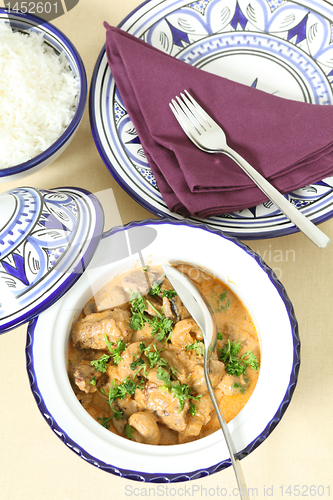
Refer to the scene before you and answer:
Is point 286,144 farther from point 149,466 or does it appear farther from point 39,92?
point 149,466

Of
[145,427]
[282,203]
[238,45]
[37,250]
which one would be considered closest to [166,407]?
[145,427]

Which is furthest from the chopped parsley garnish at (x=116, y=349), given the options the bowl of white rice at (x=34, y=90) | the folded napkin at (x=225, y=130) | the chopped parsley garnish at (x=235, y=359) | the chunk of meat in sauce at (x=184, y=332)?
the bowl of white rice at (x=34, y=90)

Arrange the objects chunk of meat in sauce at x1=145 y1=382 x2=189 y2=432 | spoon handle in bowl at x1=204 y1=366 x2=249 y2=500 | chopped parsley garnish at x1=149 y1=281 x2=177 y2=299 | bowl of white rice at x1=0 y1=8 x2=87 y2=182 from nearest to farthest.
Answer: spoon handle in bowl at x1=204 y1=366 x2=249 y2=500
chunk of meat in sauce at x1=145 y1=382 x2=189 y2=432
chopped parsley garnish at x1=149 y1=281 x2=177 y2=299
bowl of white rice at x1=0 y1=8 x2=87 y2=182

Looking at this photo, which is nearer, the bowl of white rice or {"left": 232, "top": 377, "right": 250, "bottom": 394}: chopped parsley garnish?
{"left": 232, "top": 377, "right": 250, "bottom": 394}: chopped parsley garnish

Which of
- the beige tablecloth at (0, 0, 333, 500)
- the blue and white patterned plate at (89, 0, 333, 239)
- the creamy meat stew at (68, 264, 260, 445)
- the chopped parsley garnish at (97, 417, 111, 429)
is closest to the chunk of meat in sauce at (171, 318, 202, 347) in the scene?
the creamy meat stew at (68, 264, 260, 445)

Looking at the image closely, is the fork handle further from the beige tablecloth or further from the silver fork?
the beige tablecloth

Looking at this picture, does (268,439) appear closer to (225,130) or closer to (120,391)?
(120,391)
